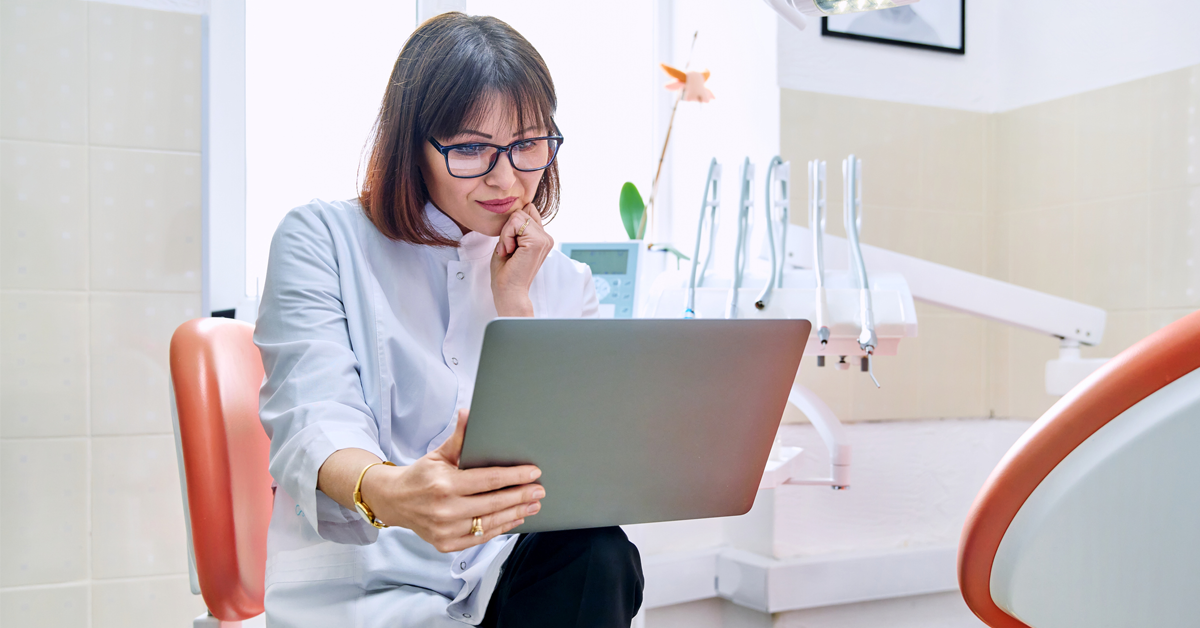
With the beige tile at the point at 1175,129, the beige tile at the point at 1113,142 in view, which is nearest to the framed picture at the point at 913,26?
the beige tile at the point at 1113,142

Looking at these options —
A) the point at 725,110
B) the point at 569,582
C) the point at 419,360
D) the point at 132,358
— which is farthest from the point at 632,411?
the point at 725,110

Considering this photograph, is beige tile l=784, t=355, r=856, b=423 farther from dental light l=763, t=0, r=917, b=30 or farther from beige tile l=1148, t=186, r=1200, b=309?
dental light l=763, t=0, r=917, b=30

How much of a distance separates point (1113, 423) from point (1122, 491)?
6 centimetres

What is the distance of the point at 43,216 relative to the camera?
149 cm

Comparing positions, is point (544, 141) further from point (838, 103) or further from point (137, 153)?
point (838, 103)

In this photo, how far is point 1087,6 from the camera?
80.0 inches

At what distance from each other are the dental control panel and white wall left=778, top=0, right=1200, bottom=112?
23.8 inches

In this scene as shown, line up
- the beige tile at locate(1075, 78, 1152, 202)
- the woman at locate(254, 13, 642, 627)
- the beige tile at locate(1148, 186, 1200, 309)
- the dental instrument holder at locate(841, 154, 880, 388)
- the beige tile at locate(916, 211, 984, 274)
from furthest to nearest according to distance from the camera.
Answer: the beige tile at locate(916, 211, 984, 274) < the beige tile at locate(1075, 78, 1152, 202) < the beige tile at locate(1148, 186, 1200, 309) < the dental instrument holder at locate(841, 154, 880, 388) < the woman at locate(254, 13, 642, 627)

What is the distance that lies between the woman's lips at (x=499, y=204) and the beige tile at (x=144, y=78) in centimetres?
86

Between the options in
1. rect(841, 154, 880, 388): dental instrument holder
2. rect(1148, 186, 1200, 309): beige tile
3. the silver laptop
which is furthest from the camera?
rect(1148, 186, 1200, 309): beige tile

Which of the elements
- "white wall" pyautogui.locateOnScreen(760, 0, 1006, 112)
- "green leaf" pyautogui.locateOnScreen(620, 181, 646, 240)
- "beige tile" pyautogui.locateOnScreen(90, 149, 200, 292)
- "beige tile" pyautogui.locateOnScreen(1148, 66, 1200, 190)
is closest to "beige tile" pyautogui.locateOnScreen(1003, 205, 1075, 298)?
"beige tile" pyautogui.locateOnScreen(1148, 66, 1200, 190)

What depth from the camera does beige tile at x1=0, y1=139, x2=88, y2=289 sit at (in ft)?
4.84

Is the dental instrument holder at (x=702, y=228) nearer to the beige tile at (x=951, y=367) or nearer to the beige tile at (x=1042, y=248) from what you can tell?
the beige tile at (x=951, y=367)

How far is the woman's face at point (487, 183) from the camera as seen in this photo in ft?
3.16
